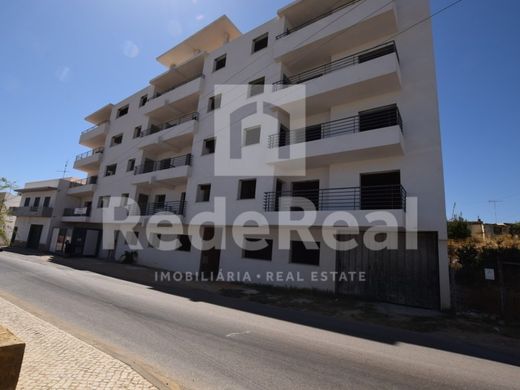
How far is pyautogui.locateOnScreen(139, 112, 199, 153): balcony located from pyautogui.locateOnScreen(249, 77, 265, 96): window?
4.88 meters

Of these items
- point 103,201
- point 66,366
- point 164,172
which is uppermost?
point 164,172

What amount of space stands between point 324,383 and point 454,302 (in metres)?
8.49

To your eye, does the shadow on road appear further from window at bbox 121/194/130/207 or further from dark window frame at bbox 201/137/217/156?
window at bbox 121/194/130/207

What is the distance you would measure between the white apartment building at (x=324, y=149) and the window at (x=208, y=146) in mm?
71

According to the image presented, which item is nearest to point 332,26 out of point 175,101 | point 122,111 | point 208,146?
point 208,146

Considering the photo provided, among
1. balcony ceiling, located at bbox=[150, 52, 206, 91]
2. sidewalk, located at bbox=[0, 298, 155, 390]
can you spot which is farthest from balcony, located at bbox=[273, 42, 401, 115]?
sidewalk, located at bbox=[0, 298, 155, 390]

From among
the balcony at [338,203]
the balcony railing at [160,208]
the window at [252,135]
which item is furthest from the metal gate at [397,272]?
the balcony railing at [160,208]

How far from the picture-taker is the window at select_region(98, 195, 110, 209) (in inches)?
1021

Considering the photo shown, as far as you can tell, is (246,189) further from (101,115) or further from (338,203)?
(101,115)

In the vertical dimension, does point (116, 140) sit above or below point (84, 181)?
above

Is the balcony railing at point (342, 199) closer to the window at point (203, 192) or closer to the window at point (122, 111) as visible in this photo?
the window at point (203, 192)

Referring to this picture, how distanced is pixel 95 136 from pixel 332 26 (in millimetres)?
27894

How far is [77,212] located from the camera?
93.8 ft

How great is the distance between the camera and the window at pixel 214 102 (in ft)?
63.3
